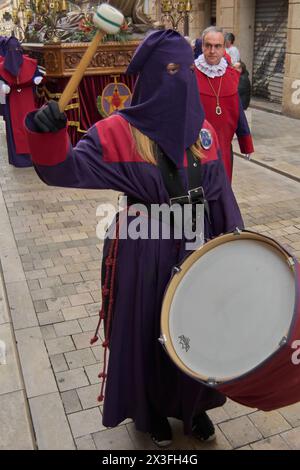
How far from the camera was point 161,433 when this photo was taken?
2703 millimetres

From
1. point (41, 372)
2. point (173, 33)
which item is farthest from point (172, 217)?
point (41, 372)

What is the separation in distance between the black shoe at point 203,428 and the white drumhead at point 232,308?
35.6 inches

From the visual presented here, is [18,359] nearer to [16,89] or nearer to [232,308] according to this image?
[232,308]

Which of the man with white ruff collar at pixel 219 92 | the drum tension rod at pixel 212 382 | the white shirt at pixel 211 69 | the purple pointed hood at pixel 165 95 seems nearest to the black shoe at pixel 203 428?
the drum tension rod at pixel 212 382

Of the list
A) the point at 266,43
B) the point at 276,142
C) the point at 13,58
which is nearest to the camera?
the point at 13,58

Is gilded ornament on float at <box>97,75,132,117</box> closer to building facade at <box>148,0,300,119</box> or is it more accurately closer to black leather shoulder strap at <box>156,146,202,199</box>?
building facade at <box>148,0,300,119</box>

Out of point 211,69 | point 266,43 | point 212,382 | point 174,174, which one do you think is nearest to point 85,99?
point 211,69

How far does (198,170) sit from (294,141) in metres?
8.21

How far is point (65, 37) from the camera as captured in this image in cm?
810

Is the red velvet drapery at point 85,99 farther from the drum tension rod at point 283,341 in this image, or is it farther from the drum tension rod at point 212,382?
the drum tension rod at point 283,341

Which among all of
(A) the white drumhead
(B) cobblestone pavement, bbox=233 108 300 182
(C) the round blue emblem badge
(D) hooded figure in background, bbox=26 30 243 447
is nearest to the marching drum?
(A) the white drumhead

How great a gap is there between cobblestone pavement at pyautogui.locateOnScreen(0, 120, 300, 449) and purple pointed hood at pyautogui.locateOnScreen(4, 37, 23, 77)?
2066 mm

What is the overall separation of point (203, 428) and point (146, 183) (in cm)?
140

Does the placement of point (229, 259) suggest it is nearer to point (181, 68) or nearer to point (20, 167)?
point (181, 68)
